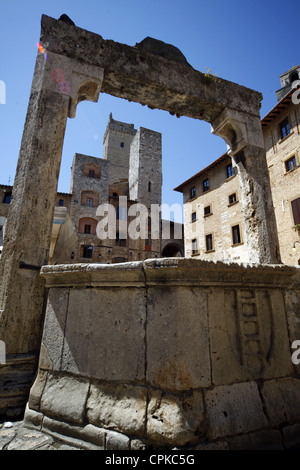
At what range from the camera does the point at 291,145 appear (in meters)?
12.8

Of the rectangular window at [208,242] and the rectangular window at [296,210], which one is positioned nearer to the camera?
the rectangular window at [296,210]

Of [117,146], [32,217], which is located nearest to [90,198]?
[117,146]

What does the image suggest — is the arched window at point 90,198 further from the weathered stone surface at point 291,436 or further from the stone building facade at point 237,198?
the weathered stone surface at point 291,436

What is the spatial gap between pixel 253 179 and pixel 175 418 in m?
3.77

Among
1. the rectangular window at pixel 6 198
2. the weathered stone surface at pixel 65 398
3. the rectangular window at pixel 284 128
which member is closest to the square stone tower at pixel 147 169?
the rectangular window at pixel 6 198

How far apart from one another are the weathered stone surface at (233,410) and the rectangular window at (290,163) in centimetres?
1346

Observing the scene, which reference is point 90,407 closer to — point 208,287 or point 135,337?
point 135,337

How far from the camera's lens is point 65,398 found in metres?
2.13

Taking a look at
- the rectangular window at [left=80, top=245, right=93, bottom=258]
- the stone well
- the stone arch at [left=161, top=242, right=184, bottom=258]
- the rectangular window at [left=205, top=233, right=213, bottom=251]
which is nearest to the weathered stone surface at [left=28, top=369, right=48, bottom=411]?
the stone well

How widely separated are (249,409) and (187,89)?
4445mm

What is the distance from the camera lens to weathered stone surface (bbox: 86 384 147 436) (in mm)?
1857

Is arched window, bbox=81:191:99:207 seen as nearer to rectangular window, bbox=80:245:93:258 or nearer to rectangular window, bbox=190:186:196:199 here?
rectangular window, bbox=80:245:93:258

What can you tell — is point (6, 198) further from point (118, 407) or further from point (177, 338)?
point (177, 338)

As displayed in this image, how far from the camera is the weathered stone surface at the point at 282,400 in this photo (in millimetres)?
1984
